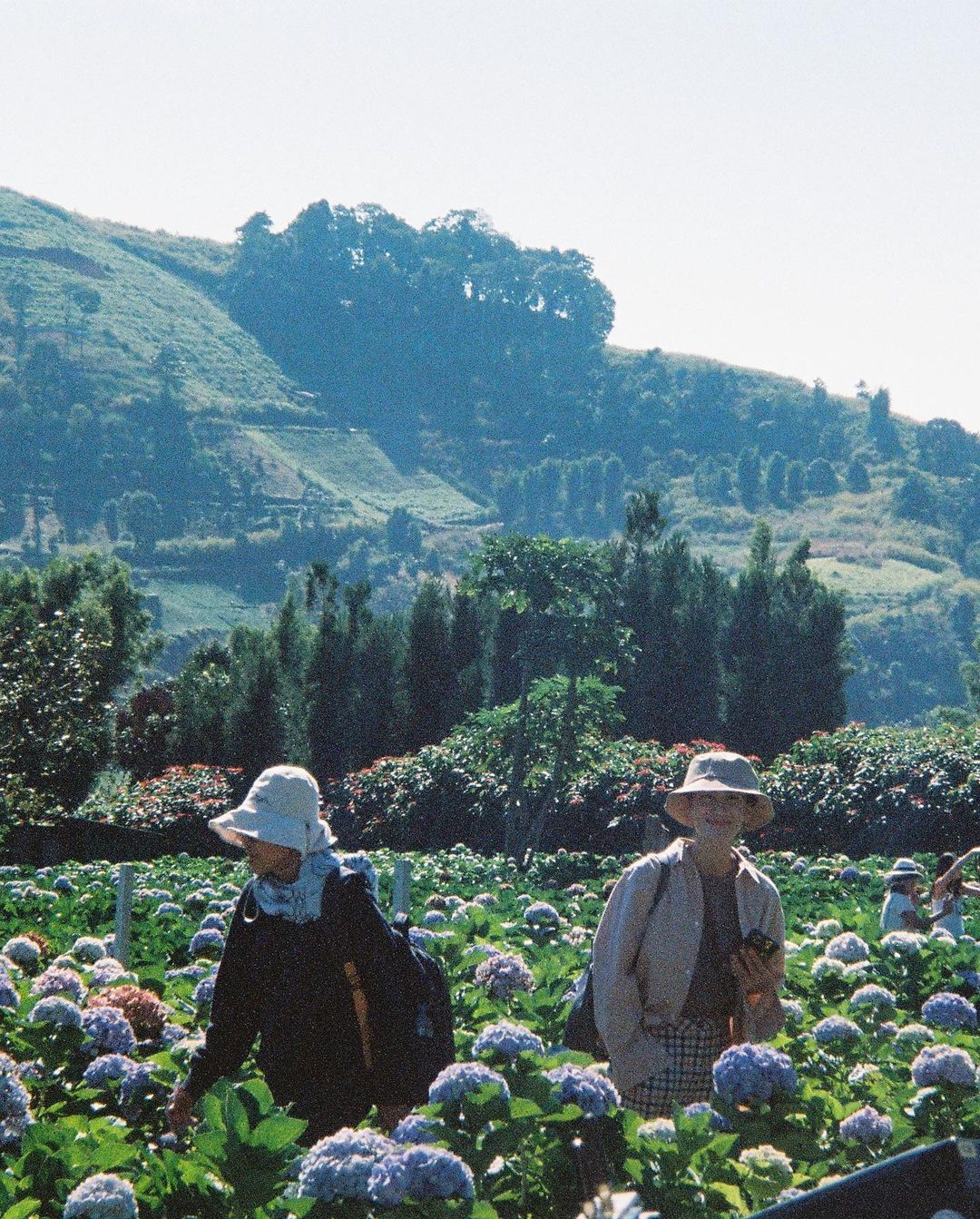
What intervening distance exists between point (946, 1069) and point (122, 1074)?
188cm

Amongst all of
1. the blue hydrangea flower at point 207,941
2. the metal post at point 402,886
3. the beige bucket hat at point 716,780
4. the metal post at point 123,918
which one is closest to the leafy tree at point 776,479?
the metal post at point 402,886

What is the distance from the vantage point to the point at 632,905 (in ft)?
13.0

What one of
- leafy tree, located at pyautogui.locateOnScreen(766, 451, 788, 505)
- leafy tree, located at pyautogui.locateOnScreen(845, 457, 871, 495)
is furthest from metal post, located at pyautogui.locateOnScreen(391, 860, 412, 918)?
leafy tree, located at pyautogui.locateOnScreen(845, 457, 871, 495)

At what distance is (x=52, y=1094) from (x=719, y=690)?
27.5m

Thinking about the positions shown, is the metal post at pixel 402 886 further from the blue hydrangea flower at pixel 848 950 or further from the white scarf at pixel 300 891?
the white scarf at pixel 300 891

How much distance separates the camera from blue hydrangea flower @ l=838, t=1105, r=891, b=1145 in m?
3.12

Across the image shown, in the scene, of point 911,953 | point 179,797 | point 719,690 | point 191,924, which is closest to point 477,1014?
Result: point 911,953

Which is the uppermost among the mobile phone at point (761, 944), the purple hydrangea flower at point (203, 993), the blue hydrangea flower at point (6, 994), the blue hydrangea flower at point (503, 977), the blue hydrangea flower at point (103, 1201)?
the mobile phone at point (761, 944)

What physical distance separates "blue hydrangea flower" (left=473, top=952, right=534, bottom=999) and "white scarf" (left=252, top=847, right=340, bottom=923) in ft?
5.45

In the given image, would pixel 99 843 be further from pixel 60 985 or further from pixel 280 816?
pixel 280 816

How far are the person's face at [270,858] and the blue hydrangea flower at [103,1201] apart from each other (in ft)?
3.52

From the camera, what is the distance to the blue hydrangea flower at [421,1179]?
2389 mm

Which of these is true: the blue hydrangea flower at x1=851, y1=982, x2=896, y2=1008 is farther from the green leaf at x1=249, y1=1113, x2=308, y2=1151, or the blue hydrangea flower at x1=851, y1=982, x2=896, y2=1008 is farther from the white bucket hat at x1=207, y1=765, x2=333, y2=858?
the green leaf at x1=249, y1=1113, x2=308, y2=1151

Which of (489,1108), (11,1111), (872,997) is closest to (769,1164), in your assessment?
(489,1108)
